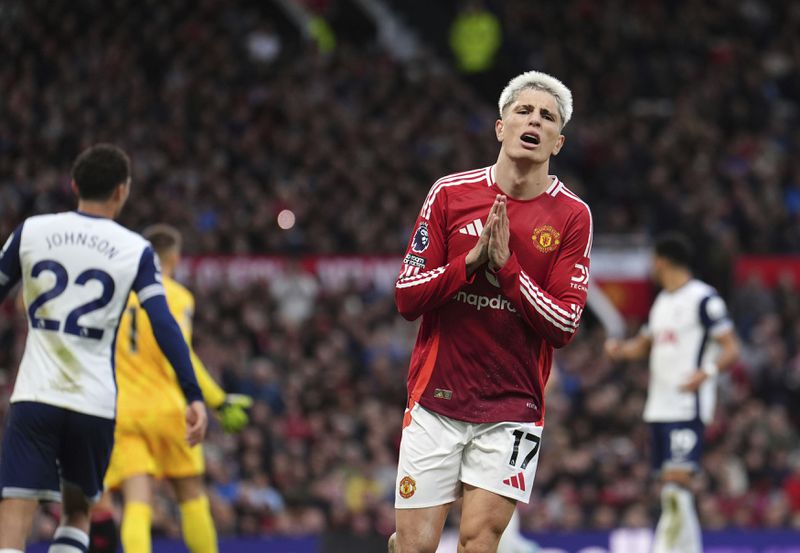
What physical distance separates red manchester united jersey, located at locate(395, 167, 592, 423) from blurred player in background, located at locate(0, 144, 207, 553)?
1.39m

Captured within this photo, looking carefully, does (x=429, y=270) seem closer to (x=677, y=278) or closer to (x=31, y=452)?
(x=31, y=452)

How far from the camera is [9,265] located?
6.66m

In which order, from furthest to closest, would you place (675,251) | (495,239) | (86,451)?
(675,251) → (86,451) → (495,239)

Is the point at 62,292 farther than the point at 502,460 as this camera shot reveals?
A: Yes

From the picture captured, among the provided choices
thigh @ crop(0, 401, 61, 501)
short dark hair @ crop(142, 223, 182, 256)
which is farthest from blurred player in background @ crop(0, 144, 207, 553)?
short dark hair @ crop(142, 223, 182, 256)

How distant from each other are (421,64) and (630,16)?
469 centimetres

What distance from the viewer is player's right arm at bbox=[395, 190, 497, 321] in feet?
19.3

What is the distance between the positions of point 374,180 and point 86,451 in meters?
13.1

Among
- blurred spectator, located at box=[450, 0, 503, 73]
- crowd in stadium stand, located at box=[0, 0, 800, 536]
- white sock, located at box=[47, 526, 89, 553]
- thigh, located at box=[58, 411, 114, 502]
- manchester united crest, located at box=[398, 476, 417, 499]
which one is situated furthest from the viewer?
blurred spectator, located at box=[450, 0, 503, 73]

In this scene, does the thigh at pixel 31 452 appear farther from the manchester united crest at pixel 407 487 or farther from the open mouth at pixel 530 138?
the open mouth at pixel 530 138

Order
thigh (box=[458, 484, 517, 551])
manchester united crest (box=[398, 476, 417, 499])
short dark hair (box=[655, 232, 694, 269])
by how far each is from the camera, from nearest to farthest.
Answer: thigh (box=[458, 484, 517, 551]) < manchester united crest (box=[398, 476, 417, 499]) < short dark hair (box=[655, 232, 694, 269])

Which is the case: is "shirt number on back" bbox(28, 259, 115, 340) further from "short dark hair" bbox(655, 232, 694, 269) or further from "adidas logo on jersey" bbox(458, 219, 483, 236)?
"short dark hair" bbox(655, 232, 694, 269)

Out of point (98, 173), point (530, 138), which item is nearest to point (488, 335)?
point (530, 138)

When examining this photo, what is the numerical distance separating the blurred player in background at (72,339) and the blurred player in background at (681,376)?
4647 millimetres
